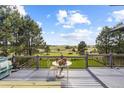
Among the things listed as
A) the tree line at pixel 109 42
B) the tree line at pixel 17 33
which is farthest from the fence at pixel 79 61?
the tree line at pixel 17 33

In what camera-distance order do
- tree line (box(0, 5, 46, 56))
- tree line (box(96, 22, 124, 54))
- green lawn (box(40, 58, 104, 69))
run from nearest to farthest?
green lawn (box(40, 58, 104, 69))
tree line (box(0, 5, 46, 56))
tree line (box(96, 22, 124, 54))

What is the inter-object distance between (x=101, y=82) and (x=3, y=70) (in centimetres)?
241

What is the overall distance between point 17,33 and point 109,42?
13.5 feet

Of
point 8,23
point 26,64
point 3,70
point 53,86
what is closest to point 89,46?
point 26,64

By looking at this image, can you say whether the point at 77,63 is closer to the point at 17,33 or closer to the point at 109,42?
the point at 109,42

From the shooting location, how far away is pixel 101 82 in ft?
→ 20.6

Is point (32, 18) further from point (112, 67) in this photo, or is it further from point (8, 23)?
point (112, 67)

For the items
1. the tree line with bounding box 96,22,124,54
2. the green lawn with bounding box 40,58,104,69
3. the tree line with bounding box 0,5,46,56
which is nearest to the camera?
the green lawn with bounding box 40,58,104,69

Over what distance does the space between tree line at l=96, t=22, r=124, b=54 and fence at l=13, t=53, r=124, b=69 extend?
152 centimetres

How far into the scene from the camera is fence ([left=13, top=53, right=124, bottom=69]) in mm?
9166

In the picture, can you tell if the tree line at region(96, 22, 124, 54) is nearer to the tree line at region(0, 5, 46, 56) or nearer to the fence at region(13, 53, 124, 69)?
the fence at region(13, 53, 124, 69)

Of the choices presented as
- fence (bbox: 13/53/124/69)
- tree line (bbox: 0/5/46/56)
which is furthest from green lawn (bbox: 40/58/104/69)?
tree line (bbox: 0/5/46/56)

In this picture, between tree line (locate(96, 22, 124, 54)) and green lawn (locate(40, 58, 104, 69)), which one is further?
tree line (locate(96, 22, 124, 54))

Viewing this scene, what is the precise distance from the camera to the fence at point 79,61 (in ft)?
30.1
